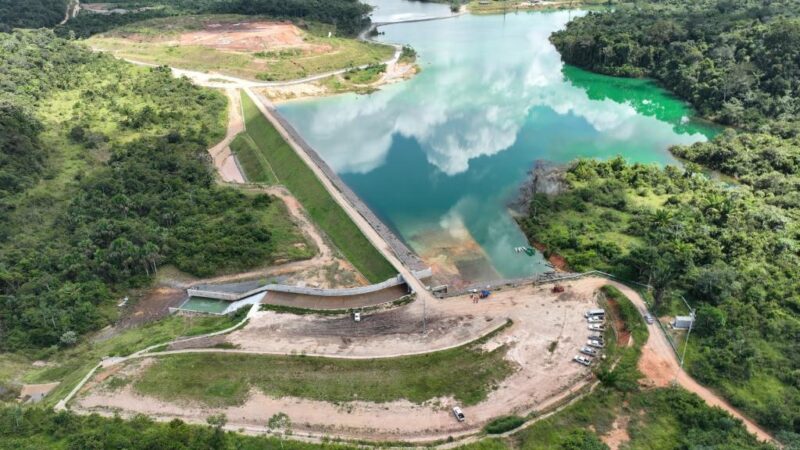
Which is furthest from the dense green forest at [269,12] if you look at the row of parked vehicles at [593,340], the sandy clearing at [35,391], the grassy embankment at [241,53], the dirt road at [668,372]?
the dirt road at [668,372]

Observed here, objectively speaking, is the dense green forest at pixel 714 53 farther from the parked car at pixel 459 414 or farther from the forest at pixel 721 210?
the parked car at pixel 459 414

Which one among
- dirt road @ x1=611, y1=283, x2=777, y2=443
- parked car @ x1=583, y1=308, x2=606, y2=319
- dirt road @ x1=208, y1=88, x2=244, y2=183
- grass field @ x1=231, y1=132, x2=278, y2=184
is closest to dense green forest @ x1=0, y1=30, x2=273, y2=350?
dirt road @ x1=208, y1=88, x2=244, y2=183

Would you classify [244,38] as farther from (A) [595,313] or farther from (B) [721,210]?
(A) [595,313]

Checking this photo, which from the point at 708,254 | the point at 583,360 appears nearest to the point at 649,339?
the point at 583,360

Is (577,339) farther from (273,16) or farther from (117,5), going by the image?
(117,5)

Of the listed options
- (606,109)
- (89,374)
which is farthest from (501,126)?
(89,374)

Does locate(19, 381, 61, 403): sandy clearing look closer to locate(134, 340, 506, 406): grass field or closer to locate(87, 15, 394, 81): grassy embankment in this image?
locate(134, 340, 506, 406): grass field
